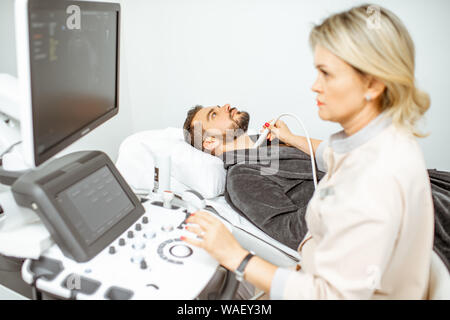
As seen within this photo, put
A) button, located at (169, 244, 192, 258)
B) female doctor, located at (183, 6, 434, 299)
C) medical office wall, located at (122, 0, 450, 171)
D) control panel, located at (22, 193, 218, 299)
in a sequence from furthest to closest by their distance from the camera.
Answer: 1. medical office wall, located at (122, 0, 450, 171)
2. button, located at (169, 244, 192, 258)
3. control panel, located at (22, 193, 218, 299)
4. female doctor, located at (183, 6, 434, 299)

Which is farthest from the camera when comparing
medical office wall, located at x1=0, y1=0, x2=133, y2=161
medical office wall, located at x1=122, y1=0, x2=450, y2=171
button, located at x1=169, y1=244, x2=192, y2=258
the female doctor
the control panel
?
medical office wall, located at x1=122, y1=0, x2=450, y2=171

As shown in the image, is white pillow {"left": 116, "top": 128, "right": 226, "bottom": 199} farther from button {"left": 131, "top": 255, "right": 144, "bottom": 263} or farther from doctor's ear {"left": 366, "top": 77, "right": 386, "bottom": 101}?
doctor's ear {"left": 366, "top": 77, "right": 386, "bottom": 101}

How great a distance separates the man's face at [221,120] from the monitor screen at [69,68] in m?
0.81

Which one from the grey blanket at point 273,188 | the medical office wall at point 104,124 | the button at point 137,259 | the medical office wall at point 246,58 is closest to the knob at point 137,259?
the button at point 137,259

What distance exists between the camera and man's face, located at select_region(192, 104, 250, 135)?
200 centimetres

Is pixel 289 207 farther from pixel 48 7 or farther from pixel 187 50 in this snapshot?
pixel 187 50

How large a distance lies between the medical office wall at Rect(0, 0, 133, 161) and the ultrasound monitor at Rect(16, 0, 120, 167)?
80cm

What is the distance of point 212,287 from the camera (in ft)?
3.35

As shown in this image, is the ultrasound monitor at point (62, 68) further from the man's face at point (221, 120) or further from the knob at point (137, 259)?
the man's face at point (221, 120)

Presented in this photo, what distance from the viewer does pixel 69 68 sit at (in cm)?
96

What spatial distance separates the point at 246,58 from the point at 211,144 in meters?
0.79

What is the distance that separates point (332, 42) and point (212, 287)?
0.67 metres

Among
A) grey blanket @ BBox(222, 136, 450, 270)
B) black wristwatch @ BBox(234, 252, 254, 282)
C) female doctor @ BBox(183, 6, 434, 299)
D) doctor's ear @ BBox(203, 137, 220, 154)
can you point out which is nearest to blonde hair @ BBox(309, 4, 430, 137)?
female doctor @ BBox(183, 6, 434, 299)

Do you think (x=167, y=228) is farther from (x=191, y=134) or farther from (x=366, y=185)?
(x=191, y=134)
